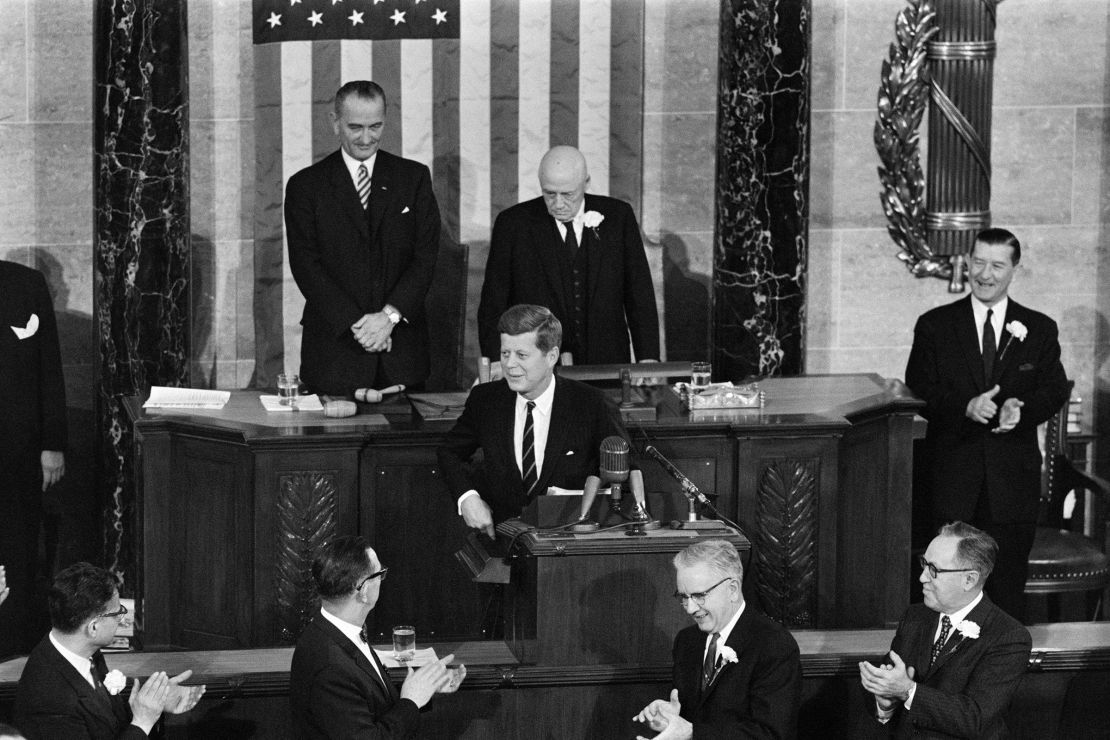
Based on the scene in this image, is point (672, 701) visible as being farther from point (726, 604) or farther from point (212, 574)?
point (212, 574)

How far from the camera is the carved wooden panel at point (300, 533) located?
7121 mm

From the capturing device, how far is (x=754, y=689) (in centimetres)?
516

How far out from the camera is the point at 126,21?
8.66m

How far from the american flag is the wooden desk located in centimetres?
218

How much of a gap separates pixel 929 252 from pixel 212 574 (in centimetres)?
430

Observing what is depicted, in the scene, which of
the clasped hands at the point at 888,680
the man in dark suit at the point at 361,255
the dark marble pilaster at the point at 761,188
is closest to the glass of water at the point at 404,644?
the clasped hands at the point at 888,680

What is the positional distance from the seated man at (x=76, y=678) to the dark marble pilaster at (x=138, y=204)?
3.61m

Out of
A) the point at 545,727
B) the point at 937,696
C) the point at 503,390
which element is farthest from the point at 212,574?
the point at 937,696

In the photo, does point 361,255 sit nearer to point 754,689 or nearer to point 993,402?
point 993,402

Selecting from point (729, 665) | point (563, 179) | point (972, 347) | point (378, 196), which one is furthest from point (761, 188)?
point (729, 665)

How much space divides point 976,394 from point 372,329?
260cm

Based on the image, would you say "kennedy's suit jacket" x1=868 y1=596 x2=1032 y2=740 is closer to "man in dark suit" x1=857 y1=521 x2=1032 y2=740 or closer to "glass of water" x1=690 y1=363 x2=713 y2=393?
"man in dark suit" x1=857 y1=521 x2=1032 y2=740

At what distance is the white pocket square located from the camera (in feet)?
26.2

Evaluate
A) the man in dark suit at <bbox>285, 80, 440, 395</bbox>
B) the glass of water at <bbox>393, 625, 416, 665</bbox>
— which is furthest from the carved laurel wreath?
the glass of water at <bbox>393, 625, 416, 665</bbox>
